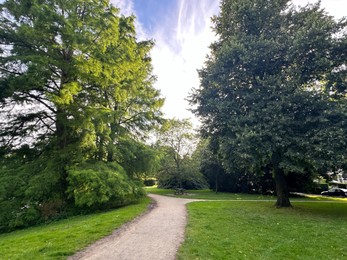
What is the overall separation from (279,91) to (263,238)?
26.6 ft

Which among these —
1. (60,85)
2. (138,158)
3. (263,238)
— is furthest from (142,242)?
(60,85)

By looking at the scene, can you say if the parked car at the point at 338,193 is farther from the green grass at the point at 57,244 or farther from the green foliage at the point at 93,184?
the green grass at the point at 57,244

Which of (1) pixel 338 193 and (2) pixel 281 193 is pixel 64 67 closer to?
(2) pixel 281 193

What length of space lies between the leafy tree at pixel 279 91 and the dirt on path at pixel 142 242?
5.74 meters

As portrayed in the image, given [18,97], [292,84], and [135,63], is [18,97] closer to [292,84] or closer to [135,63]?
[135,63]

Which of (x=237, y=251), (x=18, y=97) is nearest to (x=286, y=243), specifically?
(x=237, y=251)

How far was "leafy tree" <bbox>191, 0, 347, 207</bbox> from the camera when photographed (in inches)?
459

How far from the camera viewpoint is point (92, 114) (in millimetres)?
13164

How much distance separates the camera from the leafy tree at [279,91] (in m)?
11.7

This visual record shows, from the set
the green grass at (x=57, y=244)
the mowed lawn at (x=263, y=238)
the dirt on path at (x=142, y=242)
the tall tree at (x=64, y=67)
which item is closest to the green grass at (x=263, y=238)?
the mowed lawn at (x=263, y=238)

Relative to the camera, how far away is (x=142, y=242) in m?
7.21

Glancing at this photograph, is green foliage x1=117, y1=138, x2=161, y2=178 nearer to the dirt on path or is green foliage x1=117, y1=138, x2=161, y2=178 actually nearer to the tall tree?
the tall tree

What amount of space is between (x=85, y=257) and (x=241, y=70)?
12.7m

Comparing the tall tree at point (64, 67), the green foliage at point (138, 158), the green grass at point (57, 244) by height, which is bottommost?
the green grass at point (57, 244)
